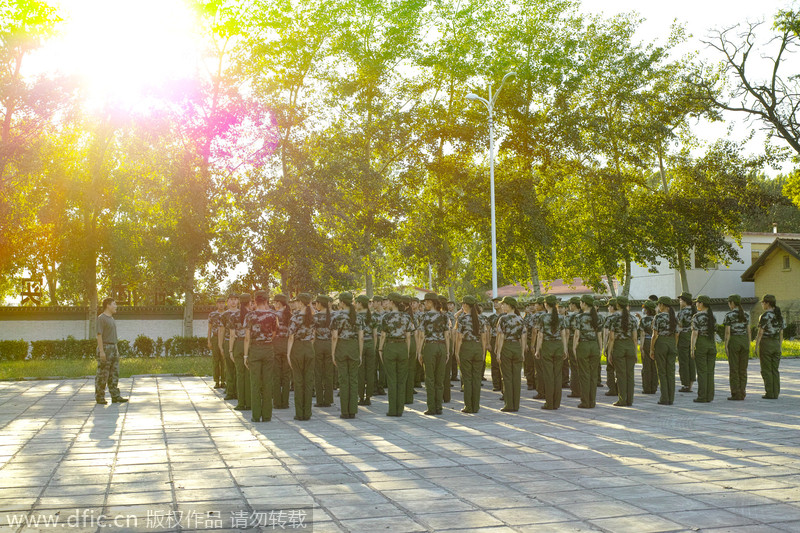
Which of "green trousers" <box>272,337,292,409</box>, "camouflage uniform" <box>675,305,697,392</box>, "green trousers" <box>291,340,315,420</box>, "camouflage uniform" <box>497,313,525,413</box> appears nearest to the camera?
"green trousers" <box>291,340,315,420</box>

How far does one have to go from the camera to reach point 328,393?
14172 mm

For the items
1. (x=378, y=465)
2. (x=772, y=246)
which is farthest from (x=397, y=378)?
(x=772, y=246)

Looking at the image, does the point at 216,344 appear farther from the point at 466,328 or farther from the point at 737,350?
the point at 737,350

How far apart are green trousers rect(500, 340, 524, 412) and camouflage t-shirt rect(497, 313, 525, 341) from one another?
12 centimetres

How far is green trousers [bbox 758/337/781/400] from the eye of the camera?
559 inches

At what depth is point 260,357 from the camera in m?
11.9

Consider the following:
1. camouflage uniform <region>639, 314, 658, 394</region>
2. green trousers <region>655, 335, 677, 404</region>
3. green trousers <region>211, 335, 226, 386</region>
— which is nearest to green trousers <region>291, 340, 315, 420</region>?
green trousers <region>211, 335, 226, 386</region>

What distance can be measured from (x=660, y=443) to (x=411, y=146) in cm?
2462

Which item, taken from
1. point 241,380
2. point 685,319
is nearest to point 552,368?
point 685,319

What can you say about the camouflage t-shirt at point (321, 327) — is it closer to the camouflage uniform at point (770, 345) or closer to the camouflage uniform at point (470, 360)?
the camouflage uniform at point (470, 360)

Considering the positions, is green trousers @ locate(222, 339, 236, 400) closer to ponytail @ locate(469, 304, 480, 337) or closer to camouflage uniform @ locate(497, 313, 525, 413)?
ponytail @ locate(469, 304, 480, 337)

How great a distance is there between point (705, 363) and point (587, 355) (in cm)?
250

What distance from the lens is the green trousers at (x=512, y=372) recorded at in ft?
42.8

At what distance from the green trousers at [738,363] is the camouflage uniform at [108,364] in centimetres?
1177
